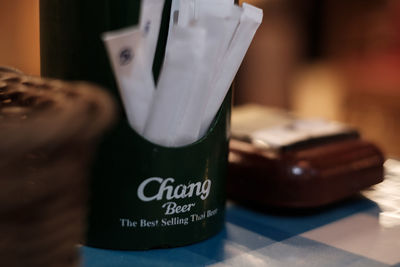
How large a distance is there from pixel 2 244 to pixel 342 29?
3.06 m

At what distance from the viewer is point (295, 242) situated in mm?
700

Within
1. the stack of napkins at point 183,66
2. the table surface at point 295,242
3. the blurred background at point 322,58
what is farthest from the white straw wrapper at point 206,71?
the blurred background at point 322,58

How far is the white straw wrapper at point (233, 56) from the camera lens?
0.62 m

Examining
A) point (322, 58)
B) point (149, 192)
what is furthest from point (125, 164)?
point (322, 58)

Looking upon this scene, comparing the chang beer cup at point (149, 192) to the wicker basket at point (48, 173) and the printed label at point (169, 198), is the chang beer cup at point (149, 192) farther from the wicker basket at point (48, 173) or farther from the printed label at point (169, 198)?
the wicker basket at point (48, 173)

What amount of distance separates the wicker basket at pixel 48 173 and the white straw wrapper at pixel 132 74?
0.11m

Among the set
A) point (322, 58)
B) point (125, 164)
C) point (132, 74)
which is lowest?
point (322, 58)

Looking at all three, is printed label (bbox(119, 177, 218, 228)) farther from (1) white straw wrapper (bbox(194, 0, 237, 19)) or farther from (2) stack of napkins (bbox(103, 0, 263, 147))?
(1) white straw wrapper (bbox(194, 0, 237, 19))

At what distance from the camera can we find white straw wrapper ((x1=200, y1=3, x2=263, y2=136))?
621 millimetres

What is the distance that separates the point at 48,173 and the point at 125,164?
0.28 m

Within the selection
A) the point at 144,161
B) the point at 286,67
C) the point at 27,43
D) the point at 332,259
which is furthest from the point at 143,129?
the point at 286,67

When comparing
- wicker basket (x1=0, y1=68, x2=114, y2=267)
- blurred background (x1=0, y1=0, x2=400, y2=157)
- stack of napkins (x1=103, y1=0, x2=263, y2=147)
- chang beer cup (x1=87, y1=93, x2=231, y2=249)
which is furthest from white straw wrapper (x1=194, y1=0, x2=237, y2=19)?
blurred background (x1=0, y1=0, x2=400, y2=157)

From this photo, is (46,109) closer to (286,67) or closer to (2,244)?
(2,244)

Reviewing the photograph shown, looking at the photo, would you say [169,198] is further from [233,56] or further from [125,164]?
[233,56]
